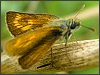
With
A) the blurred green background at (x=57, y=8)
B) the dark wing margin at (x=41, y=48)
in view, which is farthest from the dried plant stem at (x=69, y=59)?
the blurred green background at (x=57, y=8)

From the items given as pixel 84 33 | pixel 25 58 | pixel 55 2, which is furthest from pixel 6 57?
pixel 55 2

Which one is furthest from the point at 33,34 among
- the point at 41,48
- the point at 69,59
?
the point at 69,59

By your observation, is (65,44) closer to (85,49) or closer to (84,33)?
(85,49)

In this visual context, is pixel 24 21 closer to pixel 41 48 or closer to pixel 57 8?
pixel 41 48

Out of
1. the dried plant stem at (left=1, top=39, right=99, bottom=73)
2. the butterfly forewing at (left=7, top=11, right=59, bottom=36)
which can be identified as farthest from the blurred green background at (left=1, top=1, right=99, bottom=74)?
the dried plant stem at (left=1, top=39, right=99, bottom=73)

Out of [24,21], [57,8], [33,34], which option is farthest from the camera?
[57,8]

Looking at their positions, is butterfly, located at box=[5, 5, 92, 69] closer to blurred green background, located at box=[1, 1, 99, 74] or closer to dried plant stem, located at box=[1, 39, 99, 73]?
dried plant stem, located at box=[1, 39, 99, 73]
